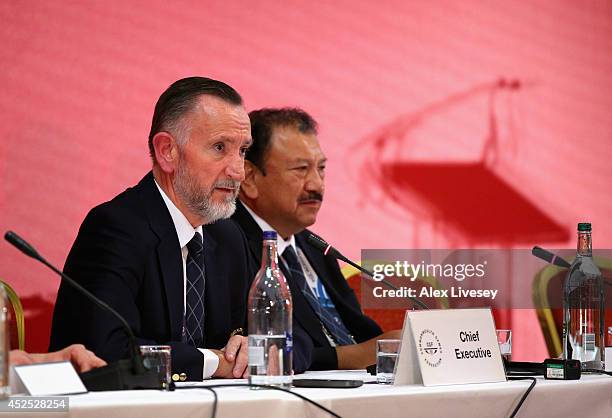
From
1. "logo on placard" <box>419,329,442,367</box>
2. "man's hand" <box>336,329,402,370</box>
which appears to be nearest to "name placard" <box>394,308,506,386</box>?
"logo on placard" <box>419,329,442,367</box>

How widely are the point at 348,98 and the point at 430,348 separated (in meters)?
2.30

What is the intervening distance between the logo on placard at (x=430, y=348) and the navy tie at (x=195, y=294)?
805 mm

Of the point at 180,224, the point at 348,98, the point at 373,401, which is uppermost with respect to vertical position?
the point at 348,98

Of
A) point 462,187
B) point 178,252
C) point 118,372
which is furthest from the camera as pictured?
point 462,187

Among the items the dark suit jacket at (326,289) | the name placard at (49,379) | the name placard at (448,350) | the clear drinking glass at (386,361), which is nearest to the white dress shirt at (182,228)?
the dark suit jacket at (326,289)

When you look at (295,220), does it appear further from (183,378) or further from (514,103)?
(183,378)

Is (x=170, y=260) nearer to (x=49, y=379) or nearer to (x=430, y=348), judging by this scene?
(x=430, y=348)

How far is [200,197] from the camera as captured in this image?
8.64 ft

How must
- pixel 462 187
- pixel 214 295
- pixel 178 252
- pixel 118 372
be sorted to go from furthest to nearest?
pixel 462 187 → pixel 214 295 → pixel 178 252 → pixel 118 372

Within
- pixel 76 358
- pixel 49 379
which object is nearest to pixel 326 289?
pixel 76 358

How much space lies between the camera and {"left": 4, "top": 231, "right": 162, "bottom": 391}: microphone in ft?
5.47

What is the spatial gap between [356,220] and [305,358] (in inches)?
64.3

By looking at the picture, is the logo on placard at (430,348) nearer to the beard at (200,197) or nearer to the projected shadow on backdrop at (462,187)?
the beard at (200,197)

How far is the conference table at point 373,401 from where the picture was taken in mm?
1511
